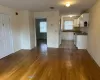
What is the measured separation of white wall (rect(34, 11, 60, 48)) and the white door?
2.71 meters

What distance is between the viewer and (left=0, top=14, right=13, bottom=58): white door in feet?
19.1

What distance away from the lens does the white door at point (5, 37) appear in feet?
19.1

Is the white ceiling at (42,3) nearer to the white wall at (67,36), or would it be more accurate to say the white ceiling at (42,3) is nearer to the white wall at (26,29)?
the white wall at (26,29)

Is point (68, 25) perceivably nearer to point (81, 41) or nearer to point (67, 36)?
point (67, 36)

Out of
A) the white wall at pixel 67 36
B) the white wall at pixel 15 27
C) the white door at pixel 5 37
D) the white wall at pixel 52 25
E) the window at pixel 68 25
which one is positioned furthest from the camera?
the window at pixel 68 25

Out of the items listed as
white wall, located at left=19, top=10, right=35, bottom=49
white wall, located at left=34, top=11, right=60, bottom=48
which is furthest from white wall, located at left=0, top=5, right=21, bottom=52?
white wall, located at left=34, top=11, right=60, bottom=48

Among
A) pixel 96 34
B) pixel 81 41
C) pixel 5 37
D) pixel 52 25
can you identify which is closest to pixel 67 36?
pixel 52 25

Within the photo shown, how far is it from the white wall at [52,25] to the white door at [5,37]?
107 inches

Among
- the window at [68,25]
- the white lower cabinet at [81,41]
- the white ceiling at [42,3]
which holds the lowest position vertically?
the white lower cabinet at [81,41]

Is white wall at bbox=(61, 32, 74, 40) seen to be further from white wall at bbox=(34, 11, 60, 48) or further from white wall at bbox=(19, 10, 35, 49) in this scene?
white wall at bbox=(19, 10, 35, 49)

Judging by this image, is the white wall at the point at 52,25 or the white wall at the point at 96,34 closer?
the white wall at the point at 96,34

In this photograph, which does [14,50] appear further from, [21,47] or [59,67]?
[59,67]

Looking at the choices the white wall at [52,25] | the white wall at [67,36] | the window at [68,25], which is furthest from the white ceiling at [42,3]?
the window at [68,25]

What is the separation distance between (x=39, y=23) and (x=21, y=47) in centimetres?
553
